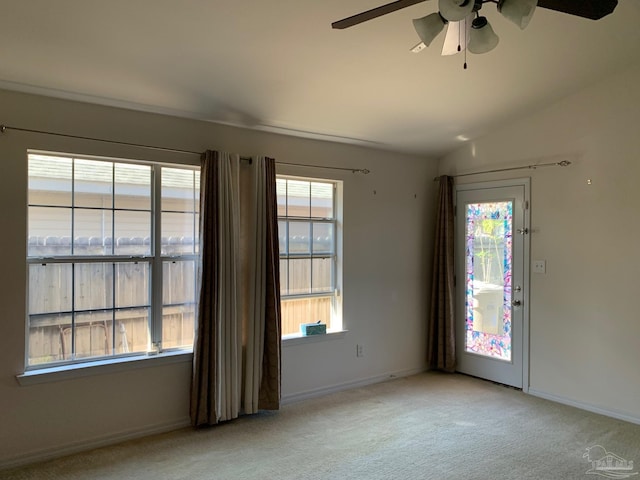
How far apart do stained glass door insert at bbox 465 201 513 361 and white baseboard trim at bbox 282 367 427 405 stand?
0.74 m

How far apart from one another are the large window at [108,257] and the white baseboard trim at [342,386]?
1.09 m

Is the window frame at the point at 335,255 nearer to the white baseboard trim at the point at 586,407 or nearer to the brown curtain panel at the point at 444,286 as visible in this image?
the brown curtain panel at the point at 444,286

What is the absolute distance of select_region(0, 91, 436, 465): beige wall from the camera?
10.1 feet

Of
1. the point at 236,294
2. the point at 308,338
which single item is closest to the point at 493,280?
the point at 308,338

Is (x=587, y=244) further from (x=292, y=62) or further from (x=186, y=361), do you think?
(x=186, y=361)

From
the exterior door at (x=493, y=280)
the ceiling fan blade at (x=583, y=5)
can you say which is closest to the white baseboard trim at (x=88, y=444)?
the exterior door at (x=493, y=280)

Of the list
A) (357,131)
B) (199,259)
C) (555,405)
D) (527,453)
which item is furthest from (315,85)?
(555,405)

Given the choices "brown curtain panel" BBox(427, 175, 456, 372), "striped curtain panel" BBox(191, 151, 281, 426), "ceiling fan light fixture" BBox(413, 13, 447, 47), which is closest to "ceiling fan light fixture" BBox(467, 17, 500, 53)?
"ceiling fan light fixture" BBox(413, 13, 447, 47)

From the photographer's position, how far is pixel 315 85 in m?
3.55

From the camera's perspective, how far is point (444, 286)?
17.0ft

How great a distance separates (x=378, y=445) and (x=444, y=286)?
2251 mm

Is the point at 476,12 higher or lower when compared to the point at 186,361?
higher

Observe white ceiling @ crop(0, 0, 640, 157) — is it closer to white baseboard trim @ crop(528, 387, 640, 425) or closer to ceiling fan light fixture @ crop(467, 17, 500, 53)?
ceiling fan light fixture @ crop(467, 17, 500, 53)

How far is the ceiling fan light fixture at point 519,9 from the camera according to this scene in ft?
5.85
